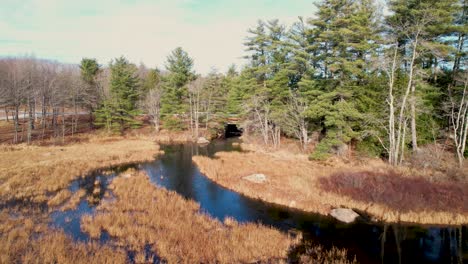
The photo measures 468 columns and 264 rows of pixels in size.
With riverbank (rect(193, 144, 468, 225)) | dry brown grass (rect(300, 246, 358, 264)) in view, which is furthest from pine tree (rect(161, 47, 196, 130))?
dry brown grass (rect(300, 246, 358, 264))

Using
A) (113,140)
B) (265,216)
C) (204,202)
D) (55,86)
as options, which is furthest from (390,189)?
(55,86)

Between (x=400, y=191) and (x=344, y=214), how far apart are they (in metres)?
4.40

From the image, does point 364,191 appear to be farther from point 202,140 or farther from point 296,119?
point 202,140

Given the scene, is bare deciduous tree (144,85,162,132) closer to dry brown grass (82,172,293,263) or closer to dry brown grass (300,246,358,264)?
dry brown grass (82,172,293,263)

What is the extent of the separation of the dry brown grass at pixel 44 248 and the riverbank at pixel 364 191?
33.1 feet

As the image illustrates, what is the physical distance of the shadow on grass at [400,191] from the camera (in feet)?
46.9

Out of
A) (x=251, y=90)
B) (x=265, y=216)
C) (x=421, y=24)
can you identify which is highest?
(x=421, y=24)

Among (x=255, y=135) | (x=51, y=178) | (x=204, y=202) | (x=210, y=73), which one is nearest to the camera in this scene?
(x=204, y=202)

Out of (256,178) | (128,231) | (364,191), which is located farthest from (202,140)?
(128,231)

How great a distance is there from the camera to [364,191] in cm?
1633

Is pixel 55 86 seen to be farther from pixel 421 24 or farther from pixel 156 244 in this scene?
pixel 421 24

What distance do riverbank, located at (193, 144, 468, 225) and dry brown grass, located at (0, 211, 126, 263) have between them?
1010cm

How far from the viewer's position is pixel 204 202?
16688mm

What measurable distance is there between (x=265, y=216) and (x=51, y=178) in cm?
1622
